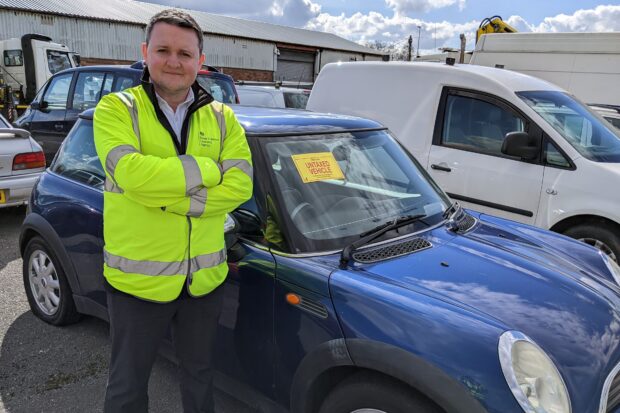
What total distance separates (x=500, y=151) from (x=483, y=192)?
1.32ft

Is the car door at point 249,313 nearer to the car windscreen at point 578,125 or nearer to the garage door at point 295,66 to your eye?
the car windscreen at point 578,125

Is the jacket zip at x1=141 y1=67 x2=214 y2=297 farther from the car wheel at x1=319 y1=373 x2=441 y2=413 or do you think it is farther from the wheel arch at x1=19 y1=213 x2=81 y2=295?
the wheel arch at x1=19 y1=213 x2=81 y2=295

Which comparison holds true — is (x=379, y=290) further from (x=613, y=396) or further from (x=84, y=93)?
(x=84, y=93)

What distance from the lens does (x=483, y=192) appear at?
4645mm

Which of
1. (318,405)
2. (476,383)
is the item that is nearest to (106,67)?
(318,405)

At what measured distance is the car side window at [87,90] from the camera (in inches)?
289

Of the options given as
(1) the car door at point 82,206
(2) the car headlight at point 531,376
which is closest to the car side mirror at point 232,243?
(1) the car door at point 82,206

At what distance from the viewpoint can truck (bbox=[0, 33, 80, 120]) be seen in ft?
48.4

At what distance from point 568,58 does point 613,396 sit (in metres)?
9.73

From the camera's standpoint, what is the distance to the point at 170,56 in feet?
6.09

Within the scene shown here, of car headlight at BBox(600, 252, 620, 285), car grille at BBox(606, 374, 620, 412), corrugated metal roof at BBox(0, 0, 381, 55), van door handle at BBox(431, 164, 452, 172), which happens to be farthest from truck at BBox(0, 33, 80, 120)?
car grille at BBox(606, 374, 620, 412)

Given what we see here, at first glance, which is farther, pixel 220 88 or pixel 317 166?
pixel 220 88

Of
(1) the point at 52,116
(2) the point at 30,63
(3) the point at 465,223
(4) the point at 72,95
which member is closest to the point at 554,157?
(3) the point at 465,223

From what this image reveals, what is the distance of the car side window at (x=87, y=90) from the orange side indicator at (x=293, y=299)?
6332 millimetres
